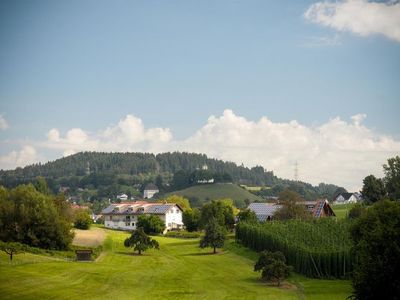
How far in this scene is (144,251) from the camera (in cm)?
7081

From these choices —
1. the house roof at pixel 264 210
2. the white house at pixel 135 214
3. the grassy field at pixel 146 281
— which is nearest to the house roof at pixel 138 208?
the white house at pixel 135 214

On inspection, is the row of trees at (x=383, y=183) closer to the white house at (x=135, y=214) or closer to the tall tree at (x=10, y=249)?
the white house at (x=135, y=214)

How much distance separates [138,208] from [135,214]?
1.95 m

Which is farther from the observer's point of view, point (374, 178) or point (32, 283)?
point (374, 178)

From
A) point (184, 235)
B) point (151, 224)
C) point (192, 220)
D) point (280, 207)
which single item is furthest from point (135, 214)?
point (280, 207)

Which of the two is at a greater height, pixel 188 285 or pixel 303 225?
pixel 303 225

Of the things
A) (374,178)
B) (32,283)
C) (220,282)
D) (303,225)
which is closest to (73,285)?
(32,283)

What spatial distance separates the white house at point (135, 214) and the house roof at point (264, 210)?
1692cm

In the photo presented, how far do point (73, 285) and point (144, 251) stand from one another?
28549 millimetres

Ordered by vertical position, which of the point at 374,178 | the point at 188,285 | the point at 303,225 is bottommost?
the point at 188,285

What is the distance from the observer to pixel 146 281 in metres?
46.7

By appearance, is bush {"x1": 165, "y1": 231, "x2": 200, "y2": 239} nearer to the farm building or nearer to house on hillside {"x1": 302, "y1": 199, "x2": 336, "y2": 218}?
the farm building

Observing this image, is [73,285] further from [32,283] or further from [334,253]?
[334,253]

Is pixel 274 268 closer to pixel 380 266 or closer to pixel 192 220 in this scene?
pixel 380 266
